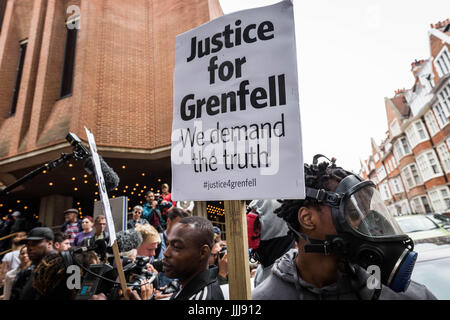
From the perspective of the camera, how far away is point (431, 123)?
23.7m

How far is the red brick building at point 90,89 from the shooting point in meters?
9.19

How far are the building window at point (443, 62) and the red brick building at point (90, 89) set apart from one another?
20.7 metres

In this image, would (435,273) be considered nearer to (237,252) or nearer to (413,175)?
(237,252)

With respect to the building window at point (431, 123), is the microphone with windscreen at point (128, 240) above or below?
below

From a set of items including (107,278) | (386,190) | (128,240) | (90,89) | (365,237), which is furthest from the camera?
(386,190)

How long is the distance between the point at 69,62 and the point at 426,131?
2929 centimetres

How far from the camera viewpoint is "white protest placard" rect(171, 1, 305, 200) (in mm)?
1461

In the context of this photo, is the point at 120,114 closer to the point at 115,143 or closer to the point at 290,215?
the point at 115,143

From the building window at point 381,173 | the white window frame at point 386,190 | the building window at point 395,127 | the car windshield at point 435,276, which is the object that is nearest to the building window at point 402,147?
the building window at point 395,127

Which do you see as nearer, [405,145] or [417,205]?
[417,205]

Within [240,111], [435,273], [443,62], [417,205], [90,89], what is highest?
[443,62]

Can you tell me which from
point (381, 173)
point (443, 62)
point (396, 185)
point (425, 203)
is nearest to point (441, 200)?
point (425, 203)

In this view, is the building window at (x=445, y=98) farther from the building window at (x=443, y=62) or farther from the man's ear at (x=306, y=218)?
the man's ear at (x=306, y=218)

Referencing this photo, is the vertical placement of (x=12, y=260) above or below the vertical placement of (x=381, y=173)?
below
